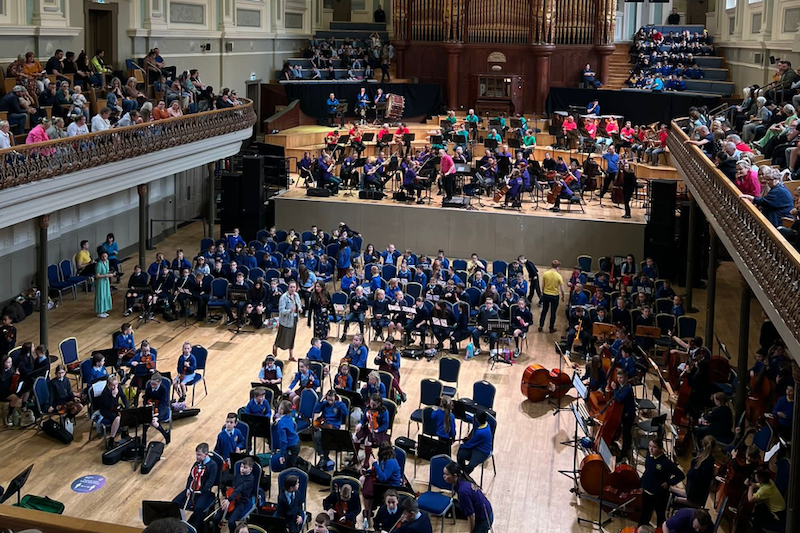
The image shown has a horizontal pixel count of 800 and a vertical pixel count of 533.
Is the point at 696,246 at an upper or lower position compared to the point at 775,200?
lower

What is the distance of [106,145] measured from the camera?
1780 centimetres

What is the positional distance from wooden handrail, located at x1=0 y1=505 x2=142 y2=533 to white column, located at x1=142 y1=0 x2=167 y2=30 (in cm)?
2323

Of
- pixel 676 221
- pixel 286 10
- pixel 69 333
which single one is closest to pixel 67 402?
pixel 69 333

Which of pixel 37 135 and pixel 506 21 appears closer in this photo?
pixel 37 135

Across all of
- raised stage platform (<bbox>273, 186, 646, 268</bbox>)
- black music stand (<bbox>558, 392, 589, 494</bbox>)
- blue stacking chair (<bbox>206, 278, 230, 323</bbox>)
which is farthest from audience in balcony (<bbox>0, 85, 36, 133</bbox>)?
black music stand (<bbox>558, 392, 589, 494</bbox>)

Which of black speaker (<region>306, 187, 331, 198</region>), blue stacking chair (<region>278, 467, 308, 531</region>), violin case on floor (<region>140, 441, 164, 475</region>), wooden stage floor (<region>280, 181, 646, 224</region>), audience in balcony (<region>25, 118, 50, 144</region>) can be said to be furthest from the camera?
black speaker (<region>306, 187, 331, 198</region>)

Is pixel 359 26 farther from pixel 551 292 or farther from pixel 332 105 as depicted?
pixel 551 292

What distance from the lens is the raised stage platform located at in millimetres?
23641

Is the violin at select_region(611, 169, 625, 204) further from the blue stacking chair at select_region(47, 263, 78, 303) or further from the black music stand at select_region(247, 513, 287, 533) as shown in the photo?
the black music stand at select_region(247, 513, 287, 533)

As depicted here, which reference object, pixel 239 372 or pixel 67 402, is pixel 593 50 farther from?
pixel 67 402

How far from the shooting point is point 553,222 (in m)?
24.0

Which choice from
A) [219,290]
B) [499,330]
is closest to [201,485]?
[499,330]

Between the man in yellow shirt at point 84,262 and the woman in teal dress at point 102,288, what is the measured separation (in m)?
1.26

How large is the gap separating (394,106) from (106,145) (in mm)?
15944
